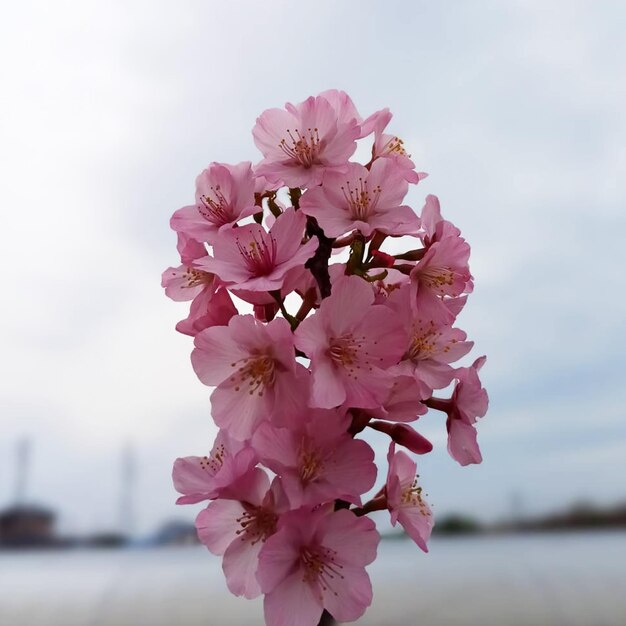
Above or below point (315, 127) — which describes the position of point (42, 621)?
below

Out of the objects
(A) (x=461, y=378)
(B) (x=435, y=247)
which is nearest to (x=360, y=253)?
(B) (x=435, y=247)

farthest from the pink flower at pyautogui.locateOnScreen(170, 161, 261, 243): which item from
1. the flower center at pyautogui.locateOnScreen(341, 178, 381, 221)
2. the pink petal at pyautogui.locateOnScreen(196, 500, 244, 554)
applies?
the pink petal at pyautogui.locateOnScreen(196, 500, 244, 554)

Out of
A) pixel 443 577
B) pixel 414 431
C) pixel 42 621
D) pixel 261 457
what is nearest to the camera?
pixel 261 457

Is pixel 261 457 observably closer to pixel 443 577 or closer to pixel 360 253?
pixel 360 253

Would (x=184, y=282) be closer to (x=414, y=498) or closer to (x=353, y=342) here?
(x=353, y=342)

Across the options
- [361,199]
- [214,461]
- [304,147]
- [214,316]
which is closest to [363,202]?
[361,199]

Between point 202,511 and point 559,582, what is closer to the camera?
point 202,511

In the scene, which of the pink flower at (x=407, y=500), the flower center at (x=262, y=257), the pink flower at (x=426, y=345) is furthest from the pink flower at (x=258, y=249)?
the pink flower at (x=407, y=500)

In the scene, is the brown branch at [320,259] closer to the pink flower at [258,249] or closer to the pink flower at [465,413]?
the pink flower at [258,249]
